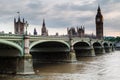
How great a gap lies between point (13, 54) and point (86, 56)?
2325 inches

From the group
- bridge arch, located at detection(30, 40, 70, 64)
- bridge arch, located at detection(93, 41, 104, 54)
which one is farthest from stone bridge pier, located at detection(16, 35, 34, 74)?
bridge arch, located at detection(93, 41, 104, 54)

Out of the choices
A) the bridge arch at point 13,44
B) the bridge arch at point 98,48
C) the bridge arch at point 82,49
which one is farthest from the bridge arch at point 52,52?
the bridge arch at point 98,48

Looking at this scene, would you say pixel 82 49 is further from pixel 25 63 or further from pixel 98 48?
pixel 25 63

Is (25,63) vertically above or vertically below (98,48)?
below

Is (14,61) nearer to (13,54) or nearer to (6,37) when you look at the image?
(13,54)

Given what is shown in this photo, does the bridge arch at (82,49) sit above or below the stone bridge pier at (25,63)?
above

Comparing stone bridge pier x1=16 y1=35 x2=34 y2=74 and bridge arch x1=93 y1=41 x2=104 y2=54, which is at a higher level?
bridge arch x1=93 y1=41 x2=104 y2=54

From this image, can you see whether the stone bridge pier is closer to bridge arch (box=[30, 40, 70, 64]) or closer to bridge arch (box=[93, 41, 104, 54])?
bridge arch (box=[30, 40, 70, 64])

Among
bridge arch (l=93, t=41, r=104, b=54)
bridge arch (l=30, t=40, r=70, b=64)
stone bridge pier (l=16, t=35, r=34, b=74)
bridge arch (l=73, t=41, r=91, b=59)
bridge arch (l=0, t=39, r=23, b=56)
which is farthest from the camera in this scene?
bridge arch (l=93, t=41, r=104, b=54)

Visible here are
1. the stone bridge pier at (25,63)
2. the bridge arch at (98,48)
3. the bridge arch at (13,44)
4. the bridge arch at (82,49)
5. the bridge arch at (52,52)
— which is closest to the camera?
the bridge arch at (13,44)

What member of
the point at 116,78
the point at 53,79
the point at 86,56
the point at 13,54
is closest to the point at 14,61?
the point at 13,54

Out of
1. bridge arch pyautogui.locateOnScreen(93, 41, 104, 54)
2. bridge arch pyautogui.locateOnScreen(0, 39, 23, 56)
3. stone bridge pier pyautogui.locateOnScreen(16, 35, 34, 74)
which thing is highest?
bridge arch pyautogui.locateOnScreen(93, 41, 104, 54)

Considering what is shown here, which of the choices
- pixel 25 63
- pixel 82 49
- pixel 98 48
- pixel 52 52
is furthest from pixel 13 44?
pixel 98 48

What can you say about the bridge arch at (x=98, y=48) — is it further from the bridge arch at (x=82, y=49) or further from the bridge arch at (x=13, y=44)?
the bridge arch at (x=13, y=44)
